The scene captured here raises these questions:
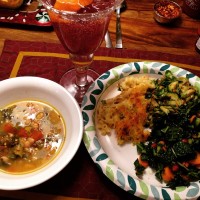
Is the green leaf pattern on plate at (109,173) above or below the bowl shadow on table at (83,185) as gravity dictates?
above

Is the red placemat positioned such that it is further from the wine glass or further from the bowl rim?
the bowl rim

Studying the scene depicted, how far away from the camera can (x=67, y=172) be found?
1252 mm

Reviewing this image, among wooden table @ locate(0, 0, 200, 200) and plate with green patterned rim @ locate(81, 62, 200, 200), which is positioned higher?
wooden table @ locate(0, 0, 200, 200)

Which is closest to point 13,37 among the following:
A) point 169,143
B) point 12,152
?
point 12,152

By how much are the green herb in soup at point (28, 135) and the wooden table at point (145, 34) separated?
1.99 feet

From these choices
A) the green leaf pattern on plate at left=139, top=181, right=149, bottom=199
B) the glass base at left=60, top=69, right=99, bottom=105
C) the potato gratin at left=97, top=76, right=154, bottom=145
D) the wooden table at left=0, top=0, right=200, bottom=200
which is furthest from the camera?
the wooden table at left=0, top=0, right=200, bottom=200

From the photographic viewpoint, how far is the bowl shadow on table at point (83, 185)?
1197 millimetres

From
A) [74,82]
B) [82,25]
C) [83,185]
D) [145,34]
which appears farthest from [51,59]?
[83,185]

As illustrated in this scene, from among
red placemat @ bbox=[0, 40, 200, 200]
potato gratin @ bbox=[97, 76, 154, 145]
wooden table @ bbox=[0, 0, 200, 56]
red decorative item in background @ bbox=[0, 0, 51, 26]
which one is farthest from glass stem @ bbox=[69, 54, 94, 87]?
red decorative item in background @ bbox=[0, 0, 51, 26]

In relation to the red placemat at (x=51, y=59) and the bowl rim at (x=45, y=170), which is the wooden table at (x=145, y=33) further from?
the bowl rim at (x=45, y=170)

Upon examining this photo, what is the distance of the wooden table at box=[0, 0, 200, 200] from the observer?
1800mm

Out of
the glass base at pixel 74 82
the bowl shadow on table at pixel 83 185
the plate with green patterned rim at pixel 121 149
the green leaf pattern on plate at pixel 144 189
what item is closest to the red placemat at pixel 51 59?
the glass base at pixel 74 82

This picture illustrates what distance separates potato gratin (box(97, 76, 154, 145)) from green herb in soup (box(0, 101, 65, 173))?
224 millimetres

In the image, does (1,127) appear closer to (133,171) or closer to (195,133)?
(133,171)
